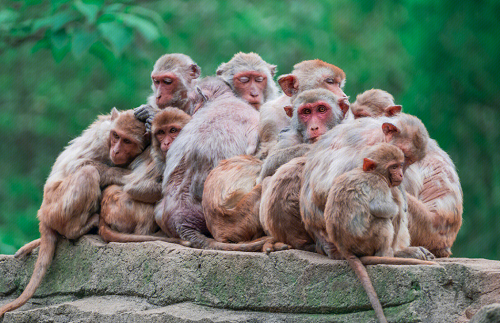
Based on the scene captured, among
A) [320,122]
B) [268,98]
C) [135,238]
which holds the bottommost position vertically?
[135,238]

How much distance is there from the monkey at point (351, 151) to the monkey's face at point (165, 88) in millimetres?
1989

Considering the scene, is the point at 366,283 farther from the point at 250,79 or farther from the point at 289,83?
the point at 250,79

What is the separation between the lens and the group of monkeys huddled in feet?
12.6

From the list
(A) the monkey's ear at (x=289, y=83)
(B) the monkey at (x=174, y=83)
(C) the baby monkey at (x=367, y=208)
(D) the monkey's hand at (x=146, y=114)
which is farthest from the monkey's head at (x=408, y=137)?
(B) the monkey at (x=174, y=83)

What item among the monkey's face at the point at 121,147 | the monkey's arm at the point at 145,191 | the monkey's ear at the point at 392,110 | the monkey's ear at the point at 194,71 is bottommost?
the monkey's arm at the point at 145,191

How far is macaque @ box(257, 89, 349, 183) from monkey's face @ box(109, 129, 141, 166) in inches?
51.8

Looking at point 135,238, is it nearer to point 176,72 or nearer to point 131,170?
point 131,170

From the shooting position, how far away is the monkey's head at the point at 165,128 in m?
5.41

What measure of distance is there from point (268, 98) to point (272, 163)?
5.02ft

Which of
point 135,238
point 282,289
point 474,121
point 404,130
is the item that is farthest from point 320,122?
point 474,121

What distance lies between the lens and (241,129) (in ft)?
17.8

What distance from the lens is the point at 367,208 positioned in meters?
3.71

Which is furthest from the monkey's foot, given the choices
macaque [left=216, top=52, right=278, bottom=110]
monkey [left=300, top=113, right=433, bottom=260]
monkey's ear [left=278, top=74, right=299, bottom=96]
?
macaque [left=216, top=52, right=278, bottom=110]

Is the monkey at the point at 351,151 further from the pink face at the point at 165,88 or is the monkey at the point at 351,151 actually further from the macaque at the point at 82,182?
the pink face at the point at 165,88
